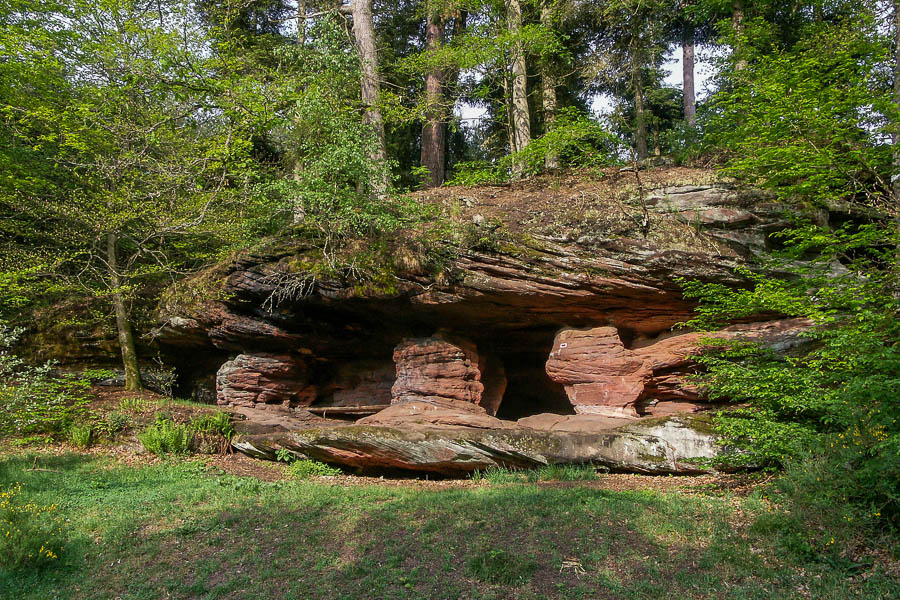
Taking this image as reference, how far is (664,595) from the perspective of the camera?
4.97 m

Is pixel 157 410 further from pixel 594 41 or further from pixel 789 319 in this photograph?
pixel 594 41

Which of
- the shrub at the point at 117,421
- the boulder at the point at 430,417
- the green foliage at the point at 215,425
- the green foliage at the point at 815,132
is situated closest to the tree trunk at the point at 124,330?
the shrub at the point at 117,421

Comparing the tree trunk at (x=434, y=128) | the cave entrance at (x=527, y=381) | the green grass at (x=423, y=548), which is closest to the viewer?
the green grass at (x=423, y=548)

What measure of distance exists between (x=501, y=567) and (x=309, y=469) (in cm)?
569

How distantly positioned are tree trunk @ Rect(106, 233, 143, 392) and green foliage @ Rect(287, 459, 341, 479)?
254 inches

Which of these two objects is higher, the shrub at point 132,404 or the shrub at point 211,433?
the shrub at point 132,404

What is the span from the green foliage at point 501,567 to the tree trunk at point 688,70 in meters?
17.8

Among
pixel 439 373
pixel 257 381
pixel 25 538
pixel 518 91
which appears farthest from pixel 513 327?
pixel 25 538

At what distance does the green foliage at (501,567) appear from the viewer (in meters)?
5.43

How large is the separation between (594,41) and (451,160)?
7.48 meters

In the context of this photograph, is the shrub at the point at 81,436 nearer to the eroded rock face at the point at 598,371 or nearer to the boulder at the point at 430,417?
the boulder at the point at 430,417

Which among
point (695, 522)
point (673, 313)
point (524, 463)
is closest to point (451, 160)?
point (673, 313)

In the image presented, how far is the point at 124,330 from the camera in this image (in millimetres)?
13672

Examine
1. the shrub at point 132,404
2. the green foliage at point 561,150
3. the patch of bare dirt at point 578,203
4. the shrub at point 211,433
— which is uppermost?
the green foliage at point 561,150
